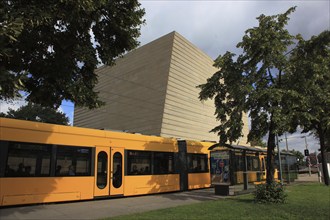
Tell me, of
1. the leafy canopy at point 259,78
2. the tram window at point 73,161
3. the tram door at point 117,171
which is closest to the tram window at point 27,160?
the tram window at point 73,161

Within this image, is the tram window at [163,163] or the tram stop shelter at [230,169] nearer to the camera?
the tram stop shelter at [230,169]

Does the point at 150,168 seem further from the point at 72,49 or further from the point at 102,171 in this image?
the point at 72,49

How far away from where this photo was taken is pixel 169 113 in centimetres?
5722

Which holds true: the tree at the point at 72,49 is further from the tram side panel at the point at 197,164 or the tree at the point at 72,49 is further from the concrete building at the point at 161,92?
the concrete building at the point at 161,92

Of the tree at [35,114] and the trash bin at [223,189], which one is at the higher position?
the tree at [35,114]

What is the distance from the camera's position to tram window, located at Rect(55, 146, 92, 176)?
13242 millimetres

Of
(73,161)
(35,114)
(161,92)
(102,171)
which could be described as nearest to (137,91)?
(161,92)

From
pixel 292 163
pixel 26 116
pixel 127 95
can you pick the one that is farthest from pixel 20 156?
pixel 127 95

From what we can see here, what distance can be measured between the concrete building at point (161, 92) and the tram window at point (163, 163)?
3581 cm

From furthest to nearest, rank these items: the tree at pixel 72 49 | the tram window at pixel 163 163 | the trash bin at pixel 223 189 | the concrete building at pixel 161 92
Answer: the concrete building at pixel 161 92 → the tram window at pixel 163 163 → the trash bin at pixel 223 189 → the tree at pixel 72 49

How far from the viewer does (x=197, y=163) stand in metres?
20.8

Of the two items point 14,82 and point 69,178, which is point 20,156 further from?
point 14,82

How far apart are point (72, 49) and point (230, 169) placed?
40.7 feet

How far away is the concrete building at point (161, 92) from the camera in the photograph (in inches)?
2288
